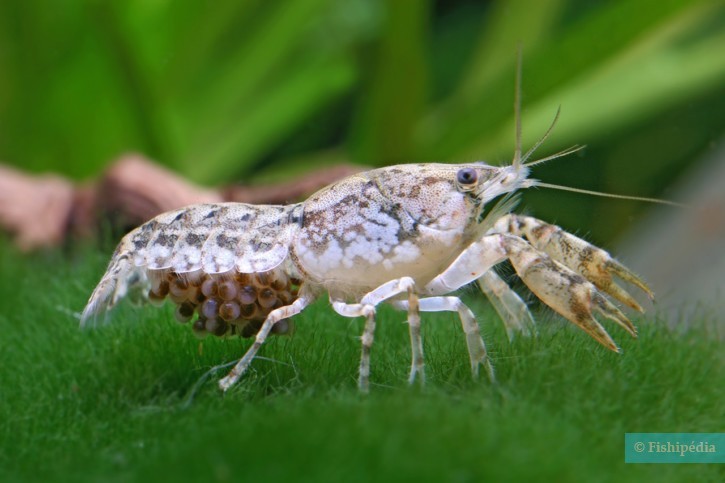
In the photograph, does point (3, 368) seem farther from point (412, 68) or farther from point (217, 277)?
point (412, 68)

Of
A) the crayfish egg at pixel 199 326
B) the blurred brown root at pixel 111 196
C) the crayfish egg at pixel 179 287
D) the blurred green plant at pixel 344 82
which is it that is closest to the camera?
the crayfish egg at pixel 199 326

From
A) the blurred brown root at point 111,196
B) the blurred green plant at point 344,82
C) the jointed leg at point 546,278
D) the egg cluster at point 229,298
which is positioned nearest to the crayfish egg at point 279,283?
the egg cluster at point 229,298

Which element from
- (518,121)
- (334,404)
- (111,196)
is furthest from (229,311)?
(111,196)

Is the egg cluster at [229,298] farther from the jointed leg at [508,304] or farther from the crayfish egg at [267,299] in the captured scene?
the jointed leg at [508,304]

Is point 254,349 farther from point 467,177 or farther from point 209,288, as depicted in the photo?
point 467,177

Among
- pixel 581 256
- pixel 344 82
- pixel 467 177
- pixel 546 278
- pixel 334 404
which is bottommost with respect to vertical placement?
pixel 334 404

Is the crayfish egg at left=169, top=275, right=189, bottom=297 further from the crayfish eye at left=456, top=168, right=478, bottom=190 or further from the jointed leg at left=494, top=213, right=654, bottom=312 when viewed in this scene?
the jointed leg at left=494, top=213, right=654, bottom=312

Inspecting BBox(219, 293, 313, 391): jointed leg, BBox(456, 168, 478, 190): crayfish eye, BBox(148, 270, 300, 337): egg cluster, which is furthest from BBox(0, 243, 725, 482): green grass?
BBox(456, 168, 478, 190): crayfish eye

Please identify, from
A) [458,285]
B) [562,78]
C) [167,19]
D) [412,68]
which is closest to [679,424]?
[458,285]
